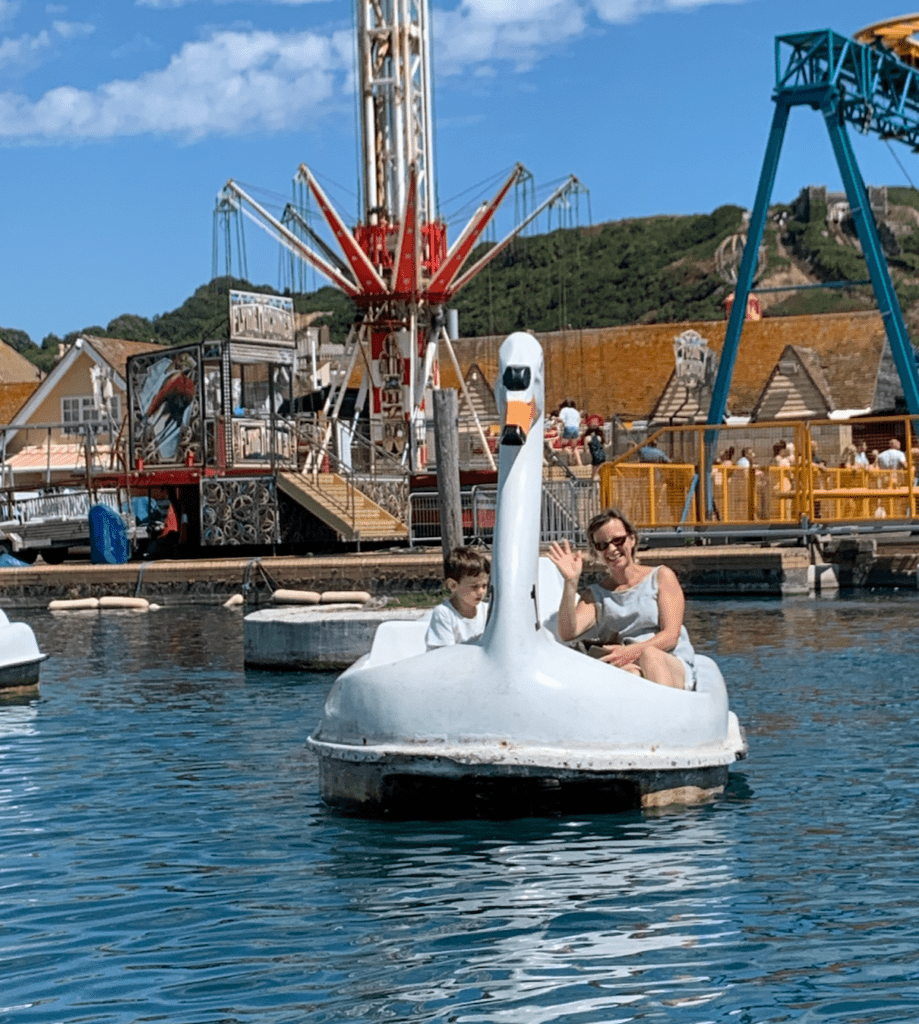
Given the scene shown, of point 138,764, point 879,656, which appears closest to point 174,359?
point 879,656

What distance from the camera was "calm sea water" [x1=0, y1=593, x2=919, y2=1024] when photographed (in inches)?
246

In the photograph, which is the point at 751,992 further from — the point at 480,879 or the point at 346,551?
the point at 346,551

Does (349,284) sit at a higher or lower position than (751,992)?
higher

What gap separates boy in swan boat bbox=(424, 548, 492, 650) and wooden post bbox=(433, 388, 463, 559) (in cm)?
1245

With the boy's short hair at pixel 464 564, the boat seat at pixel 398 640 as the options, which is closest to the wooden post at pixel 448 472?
the boat seat at pixel 398 640

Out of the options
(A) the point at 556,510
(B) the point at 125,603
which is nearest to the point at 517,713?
(B) the point at 125,603

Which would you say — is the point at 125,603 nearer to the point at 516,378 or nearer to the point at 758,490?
the point at 758,490

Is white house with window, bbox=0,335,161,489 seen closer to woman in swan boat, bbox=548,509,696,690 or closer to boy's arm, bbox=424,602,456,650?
boy's arm, bbox=424,602,456,650

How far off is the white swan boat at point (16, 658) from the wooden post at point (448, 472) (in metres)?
7.32

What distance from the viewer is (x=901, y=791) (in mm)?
10000

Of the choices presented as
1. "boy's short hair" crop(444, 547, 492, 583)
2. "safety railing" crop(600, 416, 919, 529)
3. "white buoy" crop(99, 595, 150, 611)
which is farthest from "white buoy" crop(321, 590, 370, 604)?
"boy's short hair" crop(444, 547, 492, 583)

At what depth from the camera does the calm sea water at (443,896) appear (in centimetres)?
624

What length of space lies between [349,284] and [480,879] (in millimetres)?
43187

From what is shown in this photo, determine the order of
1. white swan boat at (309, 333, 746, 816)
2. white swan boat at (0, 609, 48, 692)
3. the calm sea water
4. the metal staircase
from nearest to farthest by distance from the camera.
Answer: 1. the calm sea water
2. white swan boat at (309, 333, 746, 816)
3. white swan boat at (0, 609, 48, 692)
4. the metal staircase
